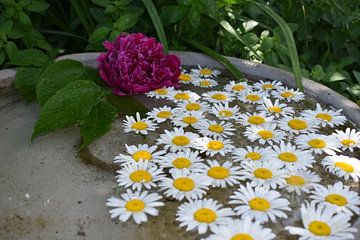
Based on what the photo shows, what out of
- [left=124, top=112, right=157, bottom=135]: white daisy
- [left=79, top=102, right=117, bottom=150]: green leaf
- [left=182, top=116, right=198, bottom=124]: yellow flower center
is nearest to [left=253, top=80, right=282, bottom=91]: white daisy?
[left=182, top=116, right=198, bottom=124]: yellow flower center

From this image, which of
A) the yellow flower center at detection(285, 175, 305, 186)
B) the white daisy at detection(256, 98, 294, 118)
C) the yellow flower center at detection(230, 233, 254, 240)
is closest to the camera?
the yellow flower center at detection(230, 233, 254, 240)

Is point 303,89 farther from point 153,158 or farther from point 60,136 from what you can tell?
point 60,136

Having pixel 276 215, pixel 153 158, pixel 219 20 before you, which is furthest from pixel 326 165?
pixel 219 20

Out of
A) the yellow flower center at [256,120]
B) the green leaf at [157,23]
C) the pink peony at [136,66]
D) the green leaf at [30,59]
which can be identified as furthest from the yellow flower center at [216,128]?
the green leaf at [30,59]

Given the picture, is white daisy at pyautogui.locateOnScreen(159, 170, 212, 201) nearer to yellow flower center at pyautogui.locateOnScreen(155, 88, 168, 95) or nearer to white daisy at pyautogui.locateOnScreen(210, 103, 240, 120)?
white daisy at pyautogui.locateOnScreen(210, 103, 240, 120)

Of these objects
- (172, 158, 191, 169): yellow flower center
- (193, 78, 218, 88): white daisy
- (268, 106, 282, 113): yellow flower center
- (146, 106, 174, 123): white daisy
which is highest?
(268, 106, 282, 113): yellow flower center

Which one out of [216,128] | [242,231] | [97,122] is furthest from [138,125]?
[242,231]

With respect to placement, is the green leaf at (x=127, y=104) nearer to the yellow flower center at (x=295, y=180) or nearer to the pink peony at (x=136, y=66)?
the pink peony at (x=136, y=66)
